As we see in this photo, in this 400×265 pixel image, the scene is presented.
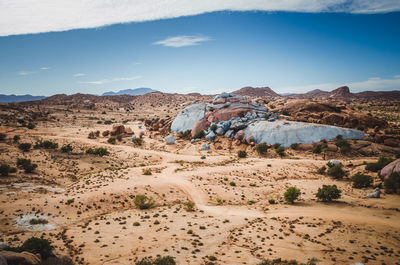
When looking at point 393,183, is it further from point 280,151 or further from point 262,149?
point 262,149

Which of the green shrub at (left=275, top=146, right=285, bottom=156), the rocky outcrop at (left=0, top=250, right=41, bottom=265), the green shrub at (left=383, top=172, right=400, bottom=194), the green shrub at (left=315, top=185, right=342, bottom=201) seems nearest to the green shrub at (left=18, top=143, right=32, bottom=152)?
the rocky outcrop at (left=0, top=250, right=41, bottom=265)

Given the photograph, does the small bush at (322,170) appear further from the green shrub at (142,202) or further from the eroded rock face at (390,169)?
the green shrub at (142,202)

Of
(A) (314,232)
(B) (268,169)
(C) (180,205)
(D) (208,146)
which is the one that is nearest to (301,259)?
(A) (314,232)

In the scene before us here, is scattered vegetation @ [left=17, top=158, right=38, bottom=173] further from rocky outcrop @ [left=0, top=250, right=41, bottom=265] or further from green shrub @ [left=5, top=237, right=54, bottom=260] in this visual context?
rocky outcrop @ [left=0, top=250, right=41, bottom=265]

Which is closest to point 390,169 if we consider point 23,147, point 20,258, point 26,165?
point 20,258

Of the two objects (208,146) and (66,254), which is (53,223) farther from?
(208,146)
